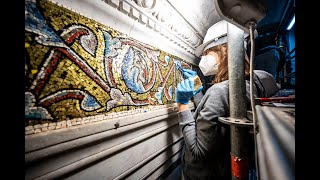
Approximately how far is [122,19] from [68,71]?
59 cm

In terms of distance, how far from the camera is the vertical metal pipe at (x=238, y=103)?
1058 millimetres

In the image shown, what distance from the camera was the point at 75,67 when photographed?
0.83 metres

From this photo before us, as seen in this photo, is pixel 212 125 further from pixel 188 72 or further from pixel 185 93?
pixel 188 72

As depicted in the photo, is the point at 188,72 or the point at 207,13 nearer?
the point at 188,72

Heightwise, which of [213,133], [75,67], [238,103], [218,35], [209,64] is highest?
[218,35]

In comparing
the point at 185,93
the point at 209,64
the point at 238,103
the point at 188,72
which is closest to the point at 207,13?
the point at 209,64

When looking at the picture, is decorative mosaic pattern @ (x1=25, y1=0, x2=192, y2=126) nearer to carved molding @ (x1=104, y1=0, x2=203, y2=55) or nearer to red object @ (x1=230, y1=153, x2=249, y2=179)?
carved molding @ (x1=104, y1=0, x2=203, y2=55)

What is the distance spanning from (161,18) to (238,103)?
1.10m

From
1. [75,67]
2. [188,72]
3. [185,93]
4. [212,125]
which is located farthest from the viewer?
[188,72]

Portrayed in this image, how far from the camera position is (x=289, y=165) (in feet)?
1.25

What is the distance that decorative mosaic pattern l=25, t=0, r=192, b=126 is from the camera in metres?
0.67

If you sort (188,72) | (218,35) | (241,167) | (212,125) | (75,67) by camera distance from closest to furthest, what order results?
(75,67) < (241,167) < (212,125) < (218,35) < (188,72)

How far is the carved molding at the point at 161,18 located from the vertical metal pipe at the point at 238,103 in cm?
72
